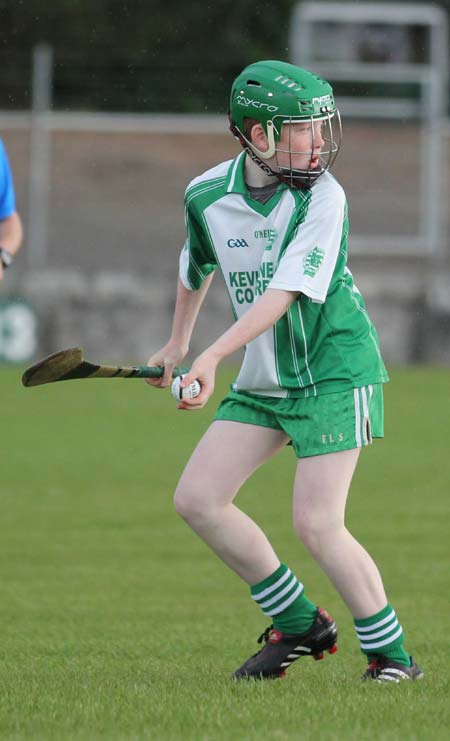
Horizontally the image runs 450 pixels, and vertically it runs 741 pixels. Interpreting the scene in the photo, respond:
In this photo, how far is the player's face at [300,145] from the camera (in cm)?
490

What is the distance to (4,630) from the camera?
20.7 feet

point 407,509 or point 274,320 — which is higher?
point 274,320

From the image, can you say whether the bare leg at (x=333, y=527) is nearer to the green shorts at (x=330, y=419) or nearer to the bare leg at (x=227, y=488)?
the green shorts at (x=330, y=419)

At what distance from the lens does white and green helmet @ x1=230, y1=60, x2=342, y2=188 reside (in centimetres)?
489

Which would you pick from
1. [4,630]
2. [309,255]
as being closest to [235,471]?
[309,255]

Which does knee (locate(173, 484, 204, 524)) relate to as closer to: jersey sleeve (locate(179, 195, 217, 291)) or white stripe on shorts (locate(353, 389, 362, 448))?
white stripe on shorts (locate(353, 389, 362, 448))

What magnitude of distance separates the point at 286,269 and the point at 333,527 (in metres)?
0.82

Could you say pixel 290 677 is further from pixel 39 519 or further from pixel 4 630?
pixel 39 519

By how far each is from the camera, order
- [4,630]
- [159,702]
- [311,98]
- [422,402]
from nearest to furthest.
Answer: [159,702] → [311,98] → [4,630] → [422,402]

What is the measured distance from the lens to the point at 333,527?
492 cm

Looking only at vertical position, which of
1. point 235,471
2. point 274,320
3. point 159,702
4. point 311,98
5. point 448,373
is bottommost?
point 448,373

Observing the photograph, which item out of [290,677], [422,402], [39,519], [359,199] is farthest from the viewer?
[359,199]

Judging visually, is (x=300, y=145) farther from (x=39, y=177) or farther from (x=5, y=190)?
(x=39, y=177)

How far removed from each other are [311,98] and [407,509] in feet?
16.1
